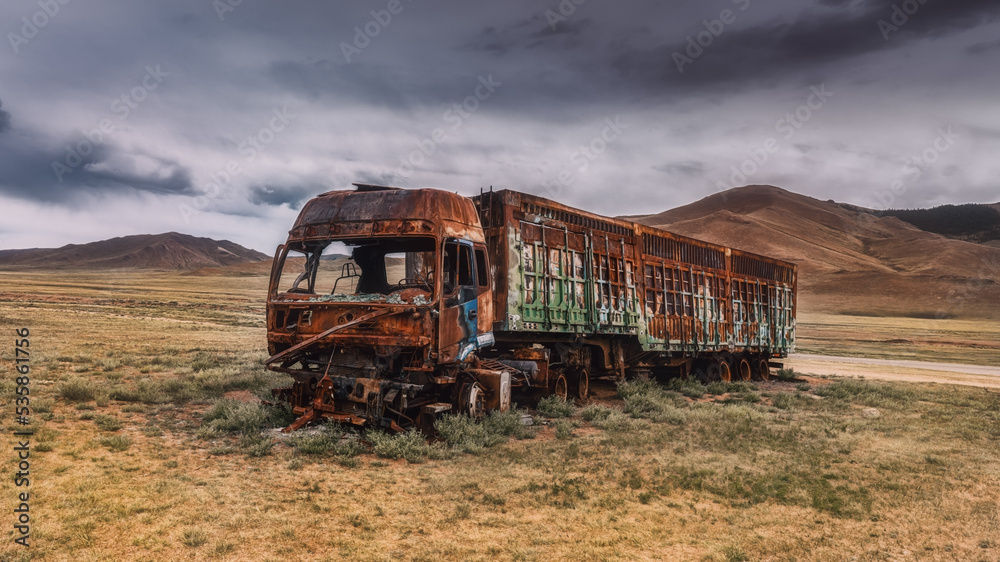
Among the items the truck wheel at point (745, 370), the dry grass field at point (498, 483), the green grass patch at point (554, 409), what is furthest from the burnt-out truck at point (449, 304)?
the truck wheel at point (745, 370)

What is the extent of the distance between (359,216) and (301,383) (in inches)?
102

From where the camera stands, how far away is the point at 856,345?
46.0m

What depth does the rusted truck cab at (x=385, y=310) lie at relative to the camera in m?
8.32

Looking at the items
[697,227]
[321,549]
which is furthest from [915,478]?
[697,227]

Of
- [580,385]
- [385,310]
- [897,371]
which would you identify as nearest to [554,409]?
[580,385]

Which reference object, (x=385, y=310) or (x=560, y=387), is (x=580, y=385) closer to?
(x=560, y=387)

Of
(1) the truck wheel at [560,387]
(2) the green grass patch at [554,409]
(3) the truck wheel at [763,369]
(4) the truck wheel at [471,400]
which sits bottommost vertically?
(3) the truck wheel at [763,369]

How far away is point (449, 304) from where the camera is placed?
344 inches

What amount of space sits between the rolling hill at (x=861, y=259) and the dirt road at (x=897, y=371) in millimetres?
68902

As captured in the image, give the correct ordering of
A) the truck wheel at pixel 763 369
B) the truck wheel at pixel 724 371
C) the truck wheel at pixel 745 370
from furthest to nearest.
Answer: the truck wheel at pixel 763 369 → the truck wheel at pixel 745 370 → the truck wheel at pixel 724 371

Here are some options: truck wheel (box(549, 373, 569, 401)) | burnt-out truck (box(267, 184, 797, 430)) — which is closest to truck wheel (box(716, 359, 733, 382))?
burnt-out truck (box(267, 184, 797, 430))

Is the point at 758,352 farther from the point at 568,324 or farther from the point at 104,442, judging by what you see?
the point at 104,442

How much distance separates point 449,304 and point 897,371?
25.8m

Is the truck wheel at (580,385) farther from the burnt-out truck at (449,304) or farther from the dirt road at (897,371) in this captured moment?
the dirt road at (897,371)
